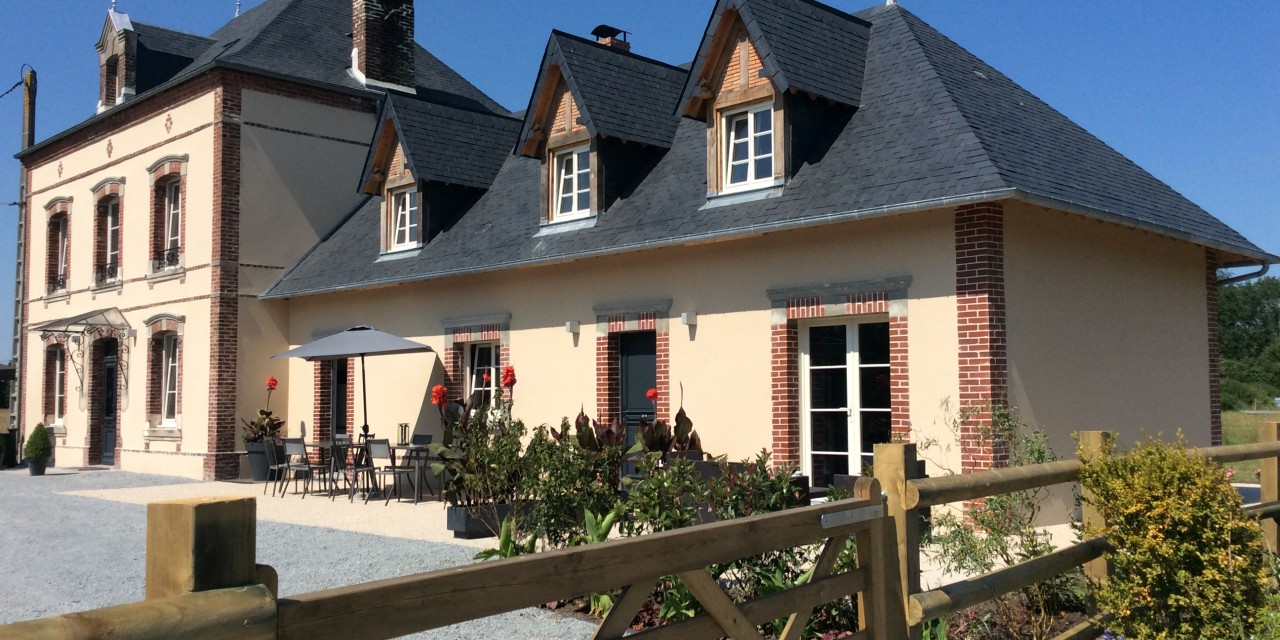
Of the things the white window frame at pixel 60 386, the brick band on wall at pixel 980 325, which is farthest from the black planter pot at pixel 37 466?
the brick band on wall at pixel 980 325

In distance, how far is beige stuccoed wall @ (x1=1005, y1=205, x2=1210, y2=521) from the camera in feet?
32.2

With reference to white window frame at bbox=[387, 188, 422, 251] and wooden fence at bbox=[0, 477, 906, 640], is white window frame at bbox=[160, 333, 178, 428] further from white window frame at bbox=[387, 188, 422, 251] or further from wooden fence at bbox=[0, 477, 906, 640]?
wooden fence at bbox=[0, 477, 906, 640]

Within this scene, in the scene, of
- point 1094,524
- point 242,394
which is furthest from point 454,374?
point 1094,524

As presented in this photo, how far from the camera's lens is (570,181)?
14.2 meters

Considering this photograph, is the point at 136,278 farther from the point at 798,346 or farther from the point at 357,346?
the point at 798,346

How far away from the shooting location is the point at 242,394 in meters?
17.7

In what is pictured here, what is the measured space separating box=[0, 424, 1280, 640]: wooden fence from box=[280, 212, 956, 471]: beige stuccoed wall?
16.0ft

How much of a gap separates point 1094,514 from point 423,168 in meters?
12.8

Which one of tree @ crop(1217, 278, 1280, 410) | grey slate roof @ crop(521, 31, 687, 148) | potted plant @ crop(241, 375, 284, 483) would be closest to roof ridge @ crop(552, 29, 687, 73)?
grey slate roof @ crop(521, 31, 687, 148)

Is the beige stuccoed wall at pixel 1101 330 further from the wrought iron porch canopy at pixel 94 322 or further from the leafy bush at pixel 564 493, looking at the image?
the wrought iron porch canopy at pixel 94 322

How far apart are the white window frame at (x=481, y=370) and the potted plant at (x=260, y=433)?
149 inches

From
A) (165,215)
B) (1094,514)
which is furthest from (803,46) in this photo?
(165,215)

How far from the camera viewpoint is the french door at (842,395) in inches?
412

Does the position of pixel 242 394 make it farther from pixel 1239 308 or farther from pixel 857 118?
pixel 1239 308
